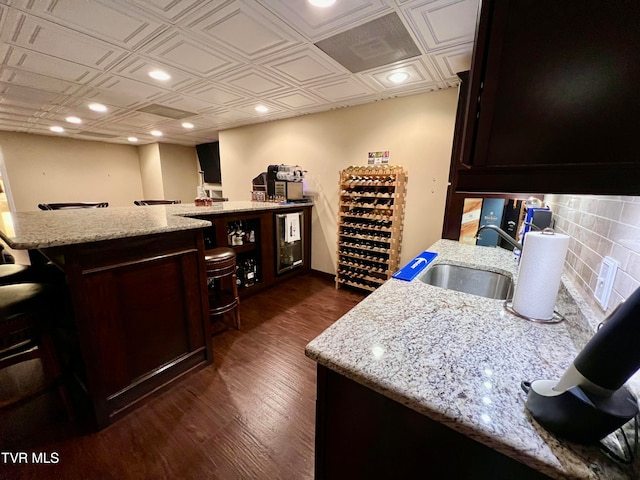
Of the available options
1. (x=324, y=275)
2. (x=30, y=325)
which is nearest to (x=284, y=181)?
(x=324, y=275)

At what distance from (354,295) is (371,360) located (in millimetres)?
2506

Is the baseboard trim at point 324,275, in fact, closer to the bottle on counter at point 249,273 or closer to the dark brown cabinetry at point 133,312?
the bottle on counter at point 249,273

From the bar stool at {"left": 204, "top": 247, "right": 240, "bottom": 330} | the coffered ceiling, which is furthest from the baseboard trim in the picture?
the coffered ceiling

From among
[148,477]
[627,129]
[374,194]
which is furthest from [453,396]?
[374,194]

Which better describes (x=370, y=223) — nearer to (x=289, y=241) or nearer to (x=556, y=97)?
(x=289, y=241)

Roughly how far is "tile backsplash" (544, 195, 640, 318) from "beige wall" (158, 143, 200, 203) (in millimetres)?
7026

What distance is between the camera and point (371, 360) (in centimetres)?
64

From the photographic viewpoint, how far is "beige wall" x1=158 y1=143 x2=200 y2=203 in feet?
19.5

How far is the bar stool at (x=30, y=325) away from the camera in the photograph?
3.79ft

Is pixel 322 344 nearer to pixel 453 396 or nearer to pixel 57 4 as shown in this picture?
pixel 453 396

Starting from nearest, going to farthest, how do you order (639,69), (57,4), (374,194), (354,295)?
(639,69) < (57,4) < (374,194) < (354,295)

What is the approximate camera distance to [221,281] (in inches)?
96.0

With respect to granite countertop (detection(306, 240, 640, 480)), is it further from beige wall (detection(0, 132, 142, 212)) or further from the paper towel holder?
beige wall (detection(0, 132, 142, 212))

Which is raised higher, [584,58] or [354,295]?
[584,58]
